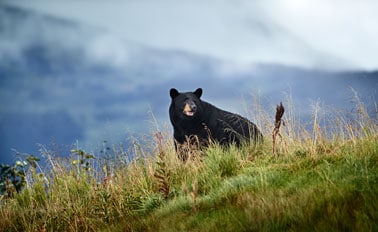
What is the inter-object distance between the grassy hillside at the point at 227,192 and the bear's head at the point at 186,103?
2.31 feet

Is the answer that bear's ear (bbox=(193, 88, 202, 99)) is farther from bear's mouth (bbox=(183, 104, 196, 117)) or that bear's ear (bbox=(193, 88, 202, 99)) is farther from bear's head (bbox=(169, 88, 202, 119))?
bear's mouth (bbox=(183, 104, 196, 117))

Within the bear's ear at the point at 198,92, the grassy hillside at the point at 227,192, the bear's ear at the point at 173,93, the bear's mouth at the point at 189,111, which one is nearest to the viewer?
the grassy hillside at the point at 227,192

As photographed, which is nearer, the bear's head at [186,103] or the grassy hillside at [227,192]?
the grassy hillside at [227,192]

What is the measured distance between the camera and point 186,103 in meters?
9.73

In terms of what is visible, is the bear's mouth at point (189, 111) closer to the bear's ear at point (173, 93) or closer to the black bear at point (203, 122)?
the black bear at point (203, 122)

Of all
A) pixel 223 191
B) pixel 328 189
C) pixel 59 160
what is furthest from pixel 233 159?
pixel 59 160

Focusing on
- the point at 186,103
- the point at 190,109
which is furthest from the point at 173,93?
the point at 190,109

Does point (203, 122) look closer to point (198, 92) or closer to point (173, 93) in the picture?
point (198, 92)

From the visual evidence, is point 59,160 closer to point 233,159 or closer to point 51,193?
point 51,193

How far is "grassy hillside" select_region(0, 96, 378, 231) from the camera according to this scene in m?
3.87

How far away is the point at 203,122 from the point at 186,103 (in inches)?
22.0

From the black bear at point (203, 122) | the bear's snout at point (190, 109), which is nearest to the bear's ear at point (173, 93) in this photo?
the black bear at point (203, 122)

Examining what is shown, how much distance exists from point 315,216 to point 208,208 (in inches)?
65.5

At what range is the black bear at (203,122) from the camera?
969 centimetres
